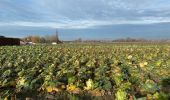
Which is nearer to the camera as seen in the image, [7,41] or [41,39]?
[7,41]

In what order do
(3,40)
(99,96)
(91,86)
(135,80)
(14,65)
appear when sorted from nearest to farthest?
1. (99,96)
2. (91,86)
3. (135,80)
4. (14,65)
5. (3,40)

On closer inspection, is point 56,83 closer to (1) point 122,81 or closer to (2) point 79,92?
(2) point 79,92

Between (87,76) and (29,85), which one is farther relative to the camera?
(87,76)

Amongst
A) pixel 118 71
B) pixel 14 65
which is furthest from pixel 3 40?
pixel 118 71

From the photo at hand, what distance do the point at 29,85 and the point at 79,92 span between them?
5.64ft

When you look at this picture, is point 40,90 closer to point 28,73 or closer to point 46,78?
point 46,78

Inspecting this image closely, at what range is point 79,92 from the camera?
1012 centimetres

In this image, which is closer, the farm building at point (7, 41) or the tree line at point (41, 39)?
the farm building at point (7, 41)

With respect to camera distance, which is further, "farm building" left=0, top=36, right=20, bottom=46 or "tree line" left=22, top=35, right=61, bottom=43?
"tree line" left=22, top=35, right=61, bottom=43

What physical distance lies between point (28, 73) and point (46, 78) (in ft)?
5.39

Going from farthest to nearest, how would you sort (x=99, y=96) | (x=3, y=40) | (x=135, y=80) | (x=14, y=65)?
1. (x=3, y=40)
2. (x=14, y=65)
3. (x=135, y=80)
4. (x=99, y=96)

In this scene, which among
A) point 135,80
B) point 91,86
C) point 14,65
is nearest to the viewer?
point 91,86

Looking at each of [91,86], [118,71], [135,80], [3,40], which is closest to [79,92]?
[91,86]

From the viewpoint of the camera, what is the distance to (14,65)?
1588cm
